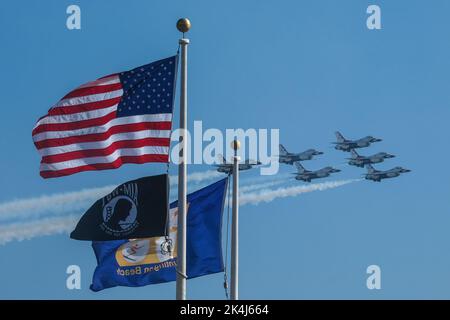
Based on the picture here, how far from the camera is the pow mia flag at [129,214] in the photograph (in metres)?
31.6

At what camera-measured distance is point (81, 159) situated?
32.6m

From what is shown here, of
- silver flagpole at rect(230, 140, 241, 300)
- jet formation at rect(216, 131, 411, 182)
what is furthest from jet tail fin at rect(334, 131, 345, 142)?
silver flagpole at rect(230, 140, 241, 300)

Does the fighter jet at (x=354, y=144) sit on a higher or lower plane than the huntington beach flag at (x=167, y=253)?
higher

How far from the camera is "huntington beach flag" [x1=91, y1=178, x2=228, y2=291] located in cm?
3534

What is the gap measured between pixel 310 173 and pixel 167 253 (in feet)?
299

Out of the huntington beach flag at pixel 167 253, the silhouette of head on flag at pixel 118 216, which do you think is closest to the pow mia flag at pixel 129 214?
the silhouette of head on flag at pixel 118 216

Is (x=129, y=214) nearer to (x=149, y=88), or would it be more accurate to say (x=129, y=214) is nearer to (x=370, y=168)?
(x=149, y=88)

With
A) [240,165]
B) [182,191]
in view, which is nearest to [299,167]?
[240,165]

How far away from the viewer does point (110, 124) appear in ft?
107

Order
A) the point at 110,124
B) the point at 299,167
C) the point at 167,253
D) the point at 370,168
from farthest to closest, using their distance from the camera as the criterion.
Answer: the point at 299,167, the point at 370,168, the point at 167,253, the point at 110,124

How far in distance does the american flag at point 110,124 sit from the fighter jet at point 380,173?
89726mm

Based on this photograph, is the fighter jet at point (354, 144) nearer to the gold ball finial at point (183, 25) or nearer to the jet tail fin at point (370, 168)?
the jet tail fin at point (370, 168)

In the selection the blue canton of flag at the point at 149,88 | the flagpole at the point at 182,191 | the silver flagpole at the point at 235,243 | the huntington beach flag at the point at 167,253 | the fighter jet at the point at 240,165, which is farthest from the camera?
the fighter jet at the point at 240,165
